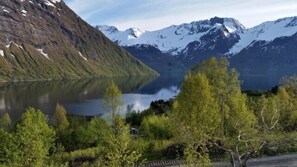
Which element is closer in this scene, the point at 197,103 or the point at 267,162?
the point at 197,103

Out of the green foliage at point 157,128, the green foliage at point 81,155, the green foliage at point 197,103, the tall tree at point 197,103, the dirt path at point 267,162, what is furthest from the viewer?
the green foliage at point 157,128

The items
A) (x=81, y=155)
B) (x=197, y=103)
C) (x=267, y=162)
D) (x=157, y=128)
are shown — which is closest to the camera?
(x=197, y=103)

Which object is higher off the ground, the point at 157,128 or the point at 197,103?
the point at 197,103

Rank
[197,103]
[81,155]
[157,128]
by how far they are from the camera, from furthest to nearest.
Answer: [157,128], [81,155], [197,103]

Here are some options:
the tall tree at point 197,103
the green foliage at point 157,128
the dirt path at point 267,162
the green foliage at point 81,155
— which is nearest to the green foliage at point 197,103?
the tall tree at point 197,103

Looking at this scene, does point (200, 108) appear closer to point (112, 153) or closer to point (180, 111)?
point (180, 111)

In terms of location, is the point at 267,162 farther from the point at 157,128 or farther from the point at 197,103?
the point at 157,128

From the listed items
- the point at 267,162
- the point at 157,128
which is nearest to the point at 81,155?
the point at 157,128

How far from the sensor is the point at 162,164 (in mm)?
61656

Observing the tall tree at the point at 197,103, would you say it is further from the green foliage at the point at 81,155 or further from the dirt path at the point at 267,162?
the green foliage at the point at 81,155

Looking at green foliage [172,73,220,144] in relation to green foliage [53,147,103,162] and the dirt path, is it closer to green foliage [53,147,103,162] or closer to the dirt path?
the dirt path

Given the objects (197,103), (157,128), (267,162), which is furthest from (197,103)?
(157,128)

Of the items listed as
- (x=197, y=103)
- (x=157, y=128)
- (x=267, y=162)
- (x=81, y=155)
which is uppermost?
(x=197, y=103)

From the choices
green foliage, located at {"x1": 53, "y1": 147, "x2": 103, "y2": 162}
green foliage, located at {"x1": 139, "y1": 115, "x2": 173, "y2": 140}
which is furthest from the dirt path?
green foliage, located at {"x1": 139, "y1": 115, "x2": 173, "y2": 140}
